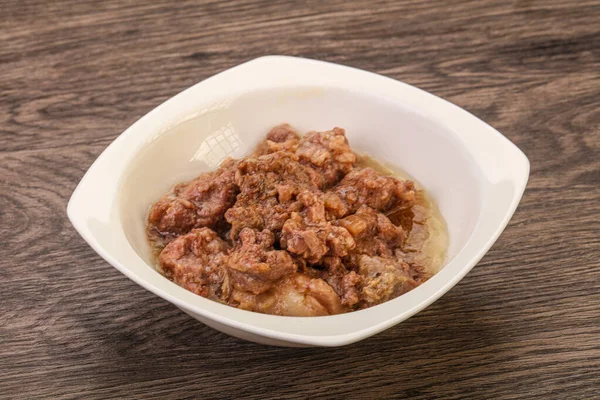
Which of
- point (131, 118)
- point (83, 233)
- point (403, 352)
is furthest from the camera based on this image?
point (131, 118)

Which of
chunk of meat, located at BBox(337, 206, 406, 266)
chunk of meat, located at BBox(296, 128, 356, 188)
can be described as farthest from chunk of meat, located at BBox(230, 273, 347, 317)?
chunk of meat, located at BBox(296, 128, 356, 188)

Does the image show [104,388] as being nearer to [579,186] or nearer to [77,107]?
[77,107]

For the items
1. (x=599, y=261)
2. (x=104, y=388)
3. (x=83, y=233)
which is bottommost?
(x=599, y=261)

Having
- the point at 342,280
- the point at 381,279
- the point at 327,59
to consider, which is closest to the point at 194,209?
the point at 342,280

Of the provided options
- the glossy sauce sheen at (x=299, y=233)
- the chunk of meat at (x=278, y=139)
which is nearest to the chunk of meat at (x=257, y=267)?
the glossy sauce sheen at (x=299, y=233)

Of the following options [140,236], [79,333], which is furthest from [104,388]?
[140,236]

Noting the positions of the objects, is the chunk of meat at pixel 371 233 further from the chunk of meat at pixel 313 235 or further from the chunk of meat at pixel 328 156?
the chunk of meat at pixel 328 156
